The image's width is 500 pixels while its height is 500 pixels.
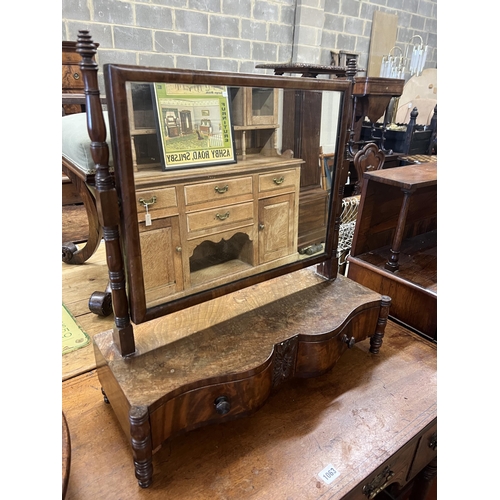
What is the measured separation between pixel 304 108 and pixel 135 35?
1.84 m

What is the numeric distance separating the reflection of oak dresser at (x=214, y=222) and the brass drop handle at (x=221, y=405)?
21 centimetres

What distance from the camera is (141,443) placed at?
0.61 metres

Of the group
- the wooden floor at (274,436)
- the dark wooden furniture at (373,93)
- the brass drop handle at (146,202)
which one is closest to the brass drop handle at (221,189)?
the brass drop handle at (146,202)

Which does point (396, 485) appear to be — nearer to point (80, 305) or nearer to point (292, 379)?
point (292, 379)

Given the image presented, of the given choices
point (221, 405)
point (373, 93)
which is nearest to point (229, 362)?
point (221, 405)

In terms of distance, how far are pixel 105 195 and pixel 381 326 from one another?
0.74 meters

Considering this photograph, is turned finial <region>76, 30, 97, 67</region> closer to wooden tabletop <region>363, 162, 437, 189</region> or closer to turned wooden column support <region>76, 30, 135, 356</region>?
turned wooden column support <region>76, 30, 135, 356</region>

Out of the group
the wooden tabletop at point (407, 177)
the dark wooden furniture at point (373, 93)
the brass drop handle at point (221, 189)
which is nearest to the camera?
the brass drop handle at point (221, 189)

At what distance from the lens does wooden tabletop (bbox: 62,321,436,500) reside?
2.19 ft

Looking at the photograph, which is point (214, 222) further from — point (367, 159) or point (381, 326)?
point (367, 159)

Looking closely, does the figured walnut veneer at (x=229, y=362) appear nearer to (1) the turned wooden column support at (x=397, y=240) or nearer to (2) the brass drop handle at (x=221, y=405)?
(2) the brass drop handle at (x=221, y=405)

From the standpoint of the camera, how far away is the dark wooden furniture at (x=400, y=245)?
3.64ft

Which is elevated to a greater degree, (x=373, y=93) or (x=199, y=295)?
(x=373, y=93)

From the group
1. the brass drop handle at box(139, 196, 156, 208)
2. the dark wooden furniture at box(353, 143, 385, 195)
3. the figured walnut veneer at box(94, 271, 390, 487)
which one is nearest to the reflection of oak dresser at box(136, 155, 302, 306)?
the brass drop handle at box(139, 196, 156, 208)
